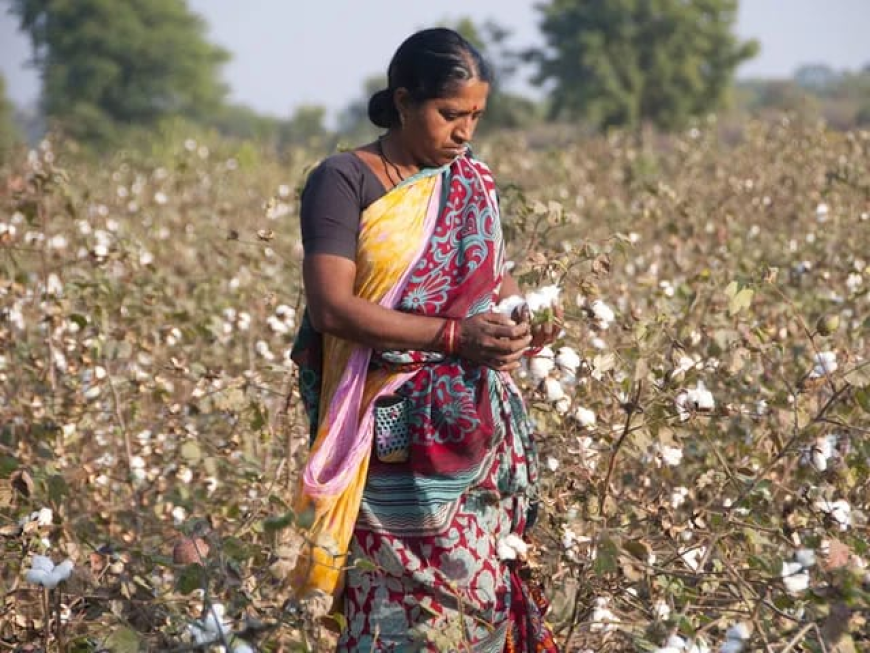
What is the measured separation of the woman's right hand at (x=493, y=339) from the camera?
6.00 feet

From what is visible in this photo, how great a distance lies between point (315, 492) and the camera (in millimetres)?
1911

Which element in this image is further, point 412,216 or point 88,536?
point 88,536

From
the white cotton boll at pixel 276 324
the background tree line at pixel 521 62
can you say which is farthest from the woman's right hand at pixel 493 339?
the background tree line at pixel 521 62

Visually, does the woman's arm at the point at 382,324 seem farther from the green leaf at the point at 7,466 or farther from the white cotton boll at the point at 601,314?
the green leaf at the point at 7,466

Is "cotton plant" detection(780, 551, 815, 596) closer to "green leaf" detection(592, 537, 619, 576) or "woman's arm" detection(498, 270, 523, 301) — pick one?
"green leaf" detection(592, 537, 619, 576)

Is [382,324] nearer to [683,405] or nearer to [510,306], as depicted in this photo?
[510,306]

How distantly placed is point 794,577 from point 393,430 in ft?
2.11

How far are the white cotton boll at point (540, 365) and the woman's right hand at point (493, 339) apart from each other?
0.17 meters

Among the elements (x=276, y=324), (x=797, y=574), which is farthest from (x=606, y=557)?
(x=276, y=324)

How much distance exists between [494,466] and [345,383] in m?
0.29

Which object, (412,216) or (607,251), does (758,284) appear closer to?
(607,251)

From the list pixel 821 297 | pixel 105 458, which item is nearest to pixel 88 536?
pixel 105 458

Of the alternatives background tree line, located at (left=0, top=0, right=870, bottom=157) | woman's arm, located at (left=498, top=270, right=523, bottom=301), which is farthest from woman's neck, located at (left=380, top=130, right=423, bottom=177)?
background tree line, located at (left=0, top=0, right=870, bottom=157)

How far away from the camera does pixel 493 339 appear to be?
1831 millimetres
